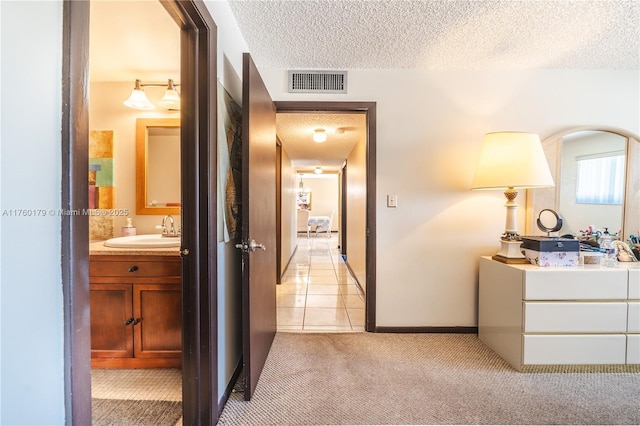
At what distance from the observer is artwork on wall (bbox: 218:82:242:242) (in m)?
1.53

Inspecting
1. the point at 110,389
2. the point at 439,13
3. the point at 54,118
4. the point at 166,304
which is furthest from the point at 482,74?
the point at 110,389

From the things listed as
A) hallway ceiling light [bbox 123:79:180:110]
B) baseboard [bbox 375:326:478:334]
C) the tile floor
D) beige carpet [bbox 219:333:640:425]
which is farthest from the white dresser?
hallway ceiling light [bbox 123:79:180:110]

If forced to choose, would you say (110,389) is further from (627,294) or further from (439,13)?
(627,294)

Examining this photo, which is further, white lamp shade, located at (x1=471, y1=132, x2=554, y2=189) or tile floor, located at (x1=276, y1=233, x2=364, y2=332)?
tile floor, located at (x1=276, y1=233, x2=364, y2=332)

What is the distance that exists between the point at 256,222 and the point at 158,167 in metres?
1.13

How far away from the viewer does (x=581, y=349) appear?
187cm

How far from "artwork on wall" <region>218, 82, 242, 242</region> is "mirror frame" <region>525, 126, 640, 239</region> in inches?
94.5

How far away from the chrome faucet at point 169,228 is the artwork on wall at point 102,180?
45 cm

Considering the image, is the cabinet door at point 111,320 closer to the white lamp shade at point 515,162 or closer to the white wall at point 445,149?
the white wall at point 445,149

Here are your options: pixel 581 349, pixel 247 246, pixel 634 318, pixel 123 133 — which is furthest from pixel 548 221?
pixel 123 133

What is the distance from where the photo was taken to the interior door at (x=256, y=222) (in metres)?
1.58

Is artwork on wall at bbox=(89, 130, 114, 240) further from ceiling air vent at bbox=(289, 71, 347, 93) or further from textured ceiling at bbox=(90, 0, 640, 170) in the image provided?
ceiling air vent at bbox=(289, 71, 347, 93)

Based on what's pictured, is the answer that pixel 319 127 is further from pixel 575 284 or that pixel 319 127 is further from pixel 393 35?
pixel 575 284

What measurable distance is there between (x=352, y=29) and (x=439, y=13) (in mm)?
535
